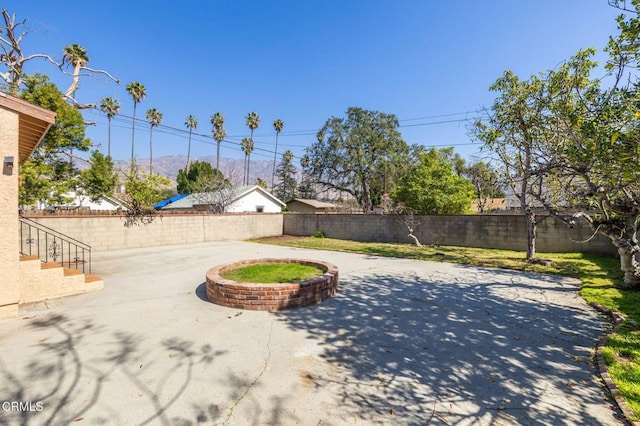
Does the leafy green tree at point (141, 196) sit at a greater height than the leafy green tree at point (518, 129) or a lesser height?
lesser

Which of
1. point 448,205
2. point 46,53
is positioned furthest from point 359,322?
point 46,53

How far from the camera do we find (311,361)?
3.30 m

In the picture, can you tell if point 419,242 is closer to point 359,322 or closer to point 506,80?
point 506,80

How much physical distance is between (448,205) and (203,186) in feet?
65.8

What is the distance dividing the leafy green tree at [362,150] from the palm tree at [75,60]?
809 inches

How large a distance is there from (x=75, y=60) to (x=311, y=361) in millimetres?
21814

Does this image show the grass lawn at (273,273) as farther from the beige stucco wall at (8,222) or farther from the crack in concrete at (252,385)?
the beige stucco wall at (8,222)

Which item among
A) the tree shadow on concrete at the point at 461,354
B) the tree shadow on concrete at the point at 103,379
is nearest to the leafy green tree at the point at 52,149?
the tree shadow on concrete at the point at 103,379

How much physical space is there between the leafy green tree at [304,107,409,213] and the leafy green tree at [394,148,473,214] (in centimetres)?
1224

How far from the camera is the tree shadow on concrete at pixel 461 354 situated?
2.52 metres

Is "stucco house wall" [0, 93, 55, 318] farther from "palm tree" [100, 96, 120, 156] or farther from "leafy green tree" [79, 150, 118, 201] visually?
"palm tree" [100, 96, 120, 156]

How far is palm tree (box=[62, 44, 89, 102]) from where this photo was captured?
15.6 meters

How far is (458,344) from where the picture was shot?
148 inches

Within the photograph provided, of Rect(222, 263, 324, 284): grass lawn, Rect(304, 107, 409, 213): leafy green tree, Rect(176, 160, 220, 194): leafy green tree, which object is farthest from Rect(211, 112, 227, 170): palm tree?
Rect(222, 263, 324, 284): grass lawn
